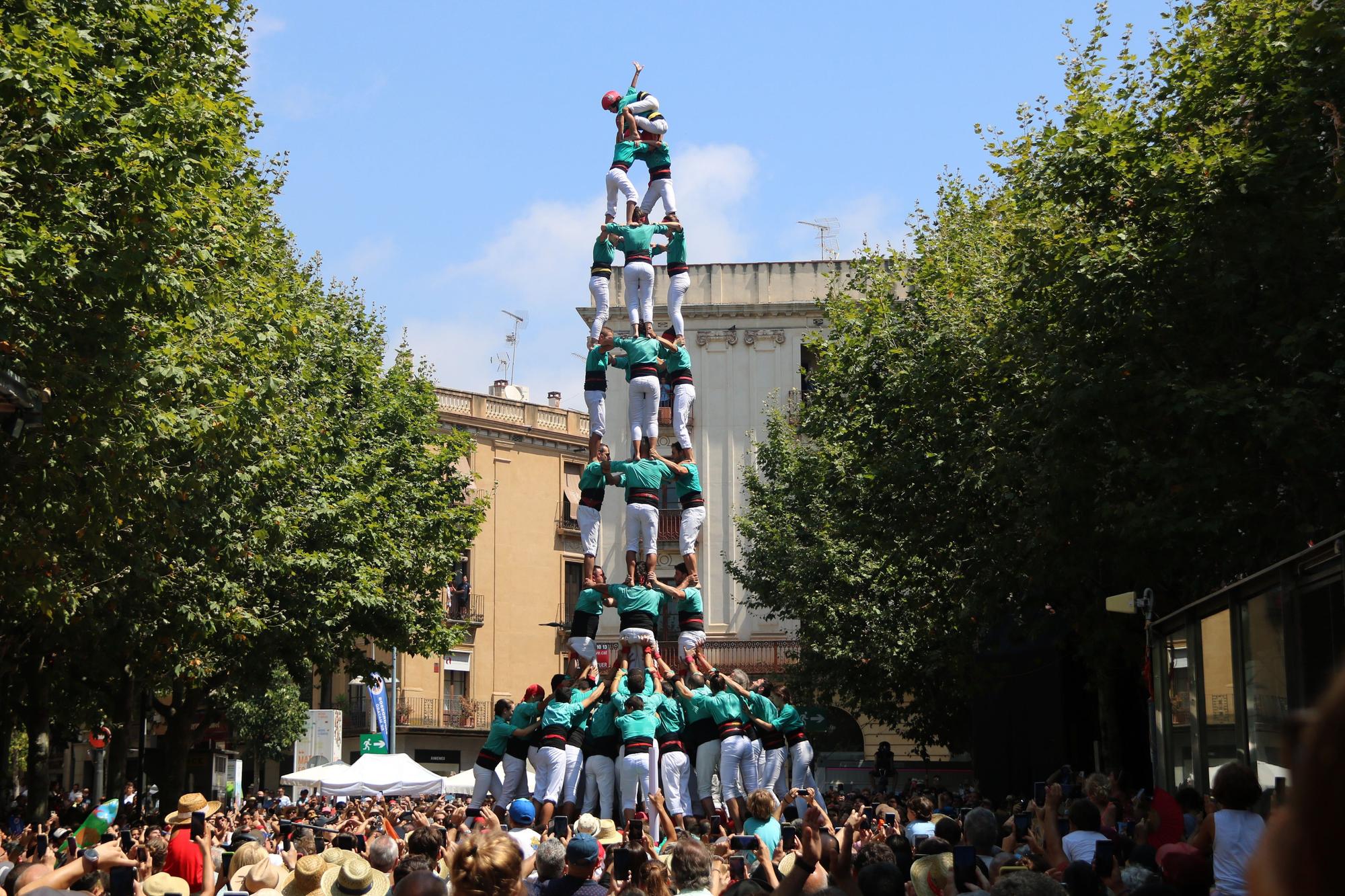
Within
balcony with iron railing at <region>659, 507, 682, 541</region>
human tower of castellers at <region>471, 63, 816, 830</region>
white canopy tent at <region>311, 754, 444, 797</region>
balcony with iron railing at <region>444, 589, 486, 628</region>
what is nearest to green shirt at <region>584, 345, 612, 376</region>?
human tower of castellers at <region>471, 63, 816, 830</region>

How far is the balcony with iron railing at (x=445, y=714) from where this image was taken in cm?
5238

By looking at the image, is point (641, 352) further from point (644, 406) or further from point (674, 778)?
point (674, 778)

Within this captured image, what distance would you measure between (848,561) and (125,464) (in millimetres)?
21828

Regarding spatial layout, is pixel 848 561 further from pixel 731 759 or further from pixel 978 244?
pixel 731 759

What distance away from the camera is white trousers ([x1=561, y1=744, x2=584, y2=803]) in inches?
783

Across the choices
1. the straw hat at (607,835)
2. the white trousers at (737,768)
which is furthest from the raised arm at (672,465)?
the straw hat at (607,835)

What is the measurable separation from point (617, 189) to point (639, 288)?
5.56 feet

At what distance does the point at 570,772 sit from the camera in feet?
65.6

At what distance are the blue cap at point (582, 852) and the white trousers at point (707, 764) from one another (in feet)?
43.6

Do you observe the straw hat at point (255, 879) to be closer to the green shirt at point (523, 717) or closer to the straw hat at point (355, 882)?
the straw hat at point (355, 882)

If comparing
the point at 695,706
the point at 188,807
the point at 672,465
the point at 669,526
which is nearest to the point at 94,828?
the point at 188,807

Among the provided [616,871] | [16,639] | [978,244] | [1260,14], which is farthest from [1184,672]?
[16,639]

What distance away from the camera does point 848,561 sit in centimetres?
3694

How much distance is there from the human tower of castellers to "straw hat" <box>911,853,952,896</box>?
1028 centimetres
